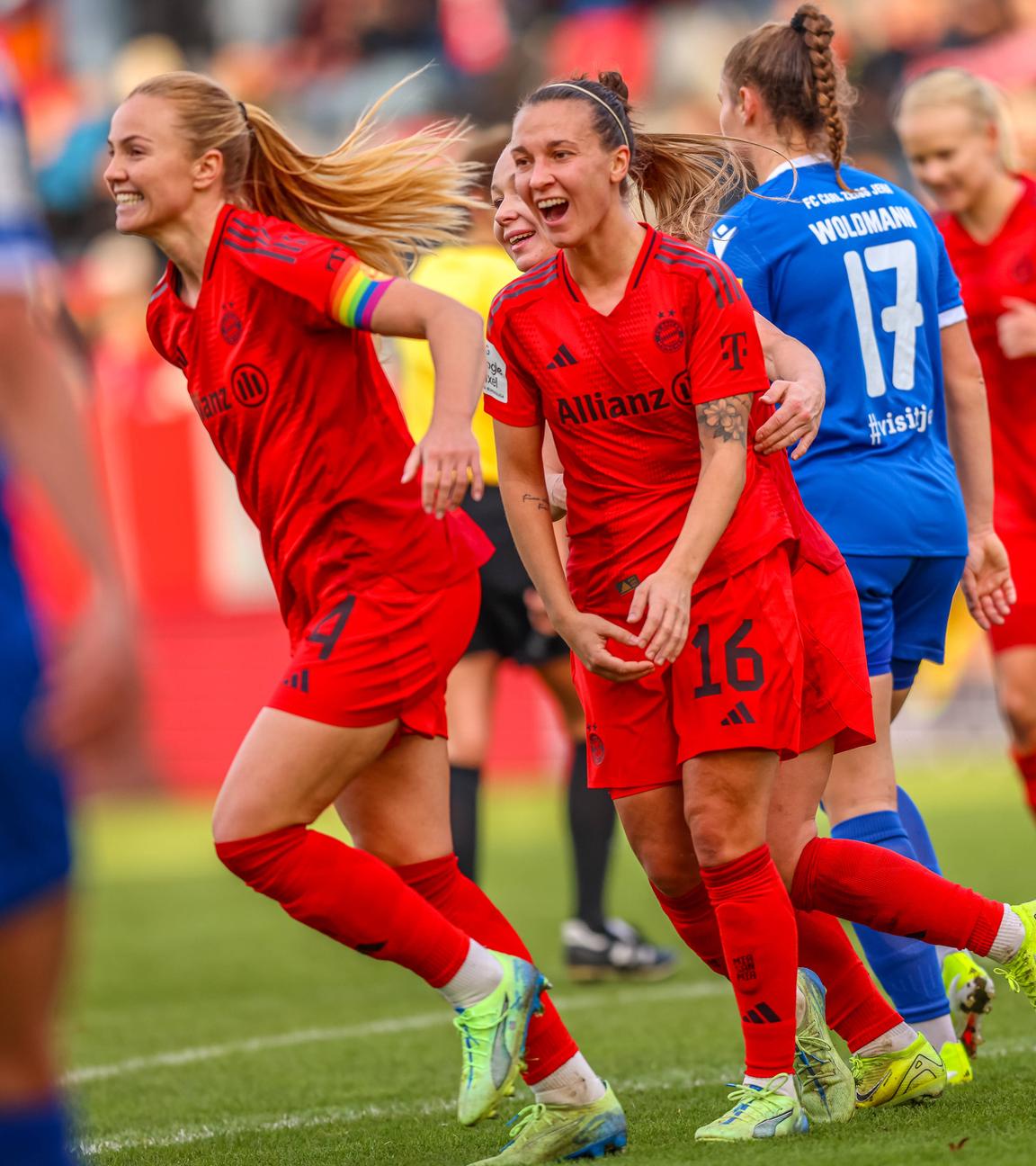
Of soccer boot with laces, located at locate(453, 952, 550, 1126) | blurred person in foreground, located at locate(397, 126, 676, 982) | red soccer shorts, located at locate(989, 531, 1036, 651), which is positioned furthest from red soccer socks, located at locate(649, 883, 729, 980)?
red soccer shorts, located at locate(989, 531, 1036, 651)

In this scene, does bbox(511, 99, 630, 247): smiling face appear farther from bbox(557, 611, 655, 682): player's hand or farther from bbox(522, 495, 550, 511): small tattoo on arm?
bbox(557, 611, 655, 682): player's hand

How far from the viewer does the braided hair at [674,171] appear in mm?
3873

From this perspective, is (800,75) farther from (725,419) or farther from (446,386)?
(446,386)

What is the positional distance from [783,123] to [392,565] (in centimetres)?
143

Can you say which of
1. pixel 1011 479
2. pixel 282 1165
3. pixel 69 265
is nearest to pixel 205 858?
pixel 1011 479

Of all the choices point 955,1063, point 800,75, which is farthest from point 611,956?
point 800,75

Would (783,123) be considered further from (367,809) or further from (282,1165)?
(282,1165)

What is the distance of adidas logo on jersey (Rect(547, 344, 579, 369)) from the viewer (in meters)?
3.71

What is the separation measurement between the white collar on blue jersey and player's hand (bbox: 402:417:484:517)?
4.72ft

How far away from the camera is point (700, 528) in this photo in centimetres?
354

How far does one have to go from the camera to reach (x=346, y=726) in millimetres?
3607

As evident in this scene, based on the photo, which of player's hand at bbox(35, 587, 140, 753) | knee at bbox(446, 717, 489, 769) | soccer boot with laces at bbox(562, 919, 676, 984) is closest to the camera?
player's hand at bbox(35, 587, 140, 753)

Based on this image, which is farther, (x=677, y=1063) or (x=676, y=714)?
(x=677, y=1063)

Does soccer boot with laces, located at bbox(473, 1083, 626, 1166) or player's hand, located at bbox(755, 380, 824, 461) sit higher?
player's hand, located at bbox(755, 380, 824, 461)
